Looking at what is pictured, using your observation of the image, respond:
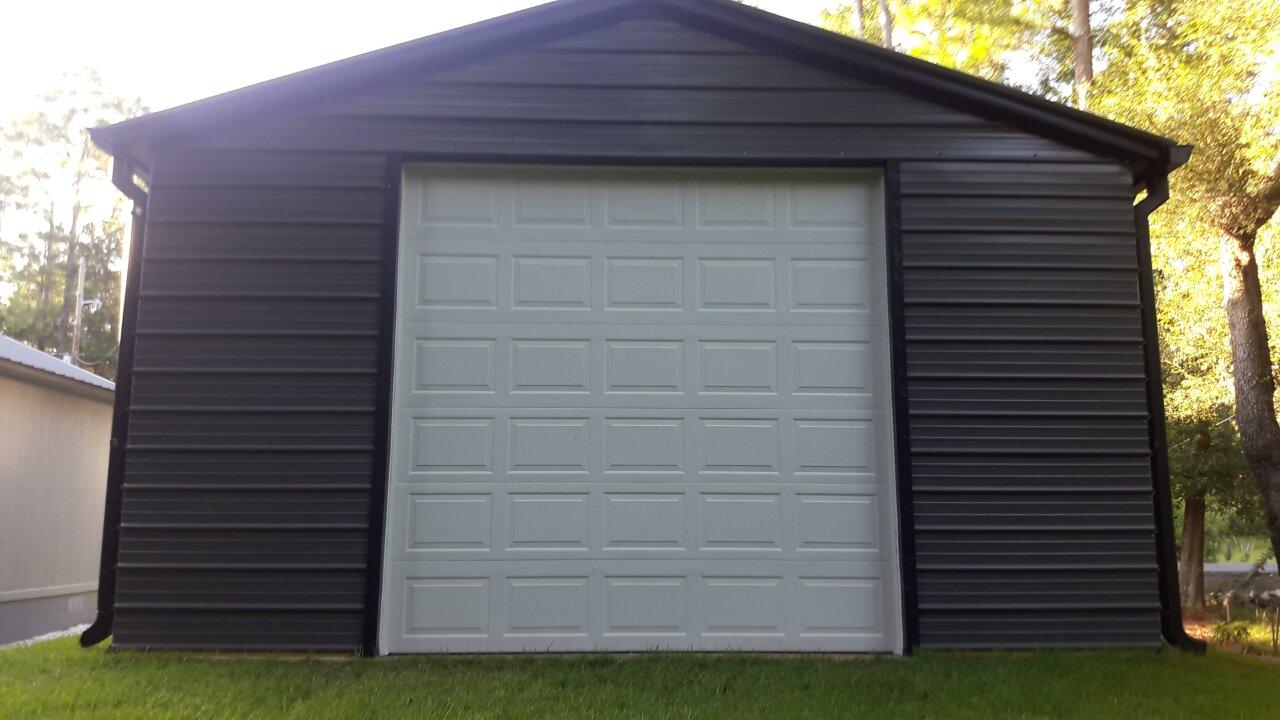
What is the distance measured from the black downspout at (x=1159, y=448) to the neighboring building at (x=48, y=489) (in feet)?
30.5

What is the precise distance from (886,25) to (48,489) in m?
14.8

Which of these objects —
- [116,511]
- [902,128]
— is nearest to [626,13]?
[902,128]

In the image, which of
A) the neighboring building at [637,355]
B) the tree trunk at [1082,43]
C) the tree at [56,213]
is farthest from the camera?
the tree at [56,213]

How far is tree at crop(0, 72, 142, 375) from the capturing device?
28453 mm

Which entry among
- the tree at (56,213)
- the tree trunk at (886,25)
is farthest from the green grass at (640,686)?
the tree at (56,213)

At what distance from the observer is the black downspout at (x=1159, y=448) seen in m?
5.56

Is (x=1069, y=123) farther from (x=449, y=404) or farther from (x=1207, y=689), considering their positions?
(x=449, y=404)

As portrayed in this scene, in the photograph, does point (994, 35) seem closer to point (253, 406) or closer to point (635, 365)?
point (635, 365)

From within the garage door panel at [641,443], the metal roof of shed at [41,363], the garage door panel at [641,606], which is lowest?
the garage door panel at [641,606]

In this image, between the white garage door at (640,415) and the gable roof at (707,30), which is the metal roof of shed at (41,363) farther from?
the white garage door at (640,415)

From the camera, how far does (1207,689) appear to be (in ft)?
15.7

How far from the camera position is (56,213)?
1159 inches

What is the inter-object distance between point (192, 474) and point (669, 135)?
349 centimetres

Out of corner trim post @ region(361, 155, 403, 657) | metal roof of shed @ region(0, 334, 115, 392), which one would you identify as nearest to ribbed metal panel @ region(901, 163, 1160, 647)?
corner trim post @ region(361, 155, 403, 657)
